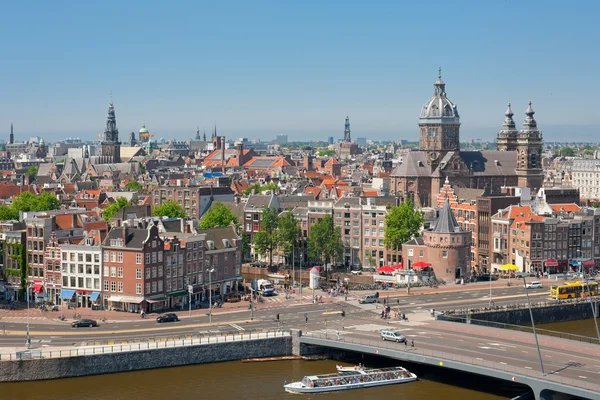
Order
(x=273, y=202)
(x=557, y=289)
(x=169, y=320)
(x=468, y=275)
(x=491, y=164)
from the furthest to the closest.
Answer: (x=491, y=164) < (x=273, y=202) < (x=468, y=275) < (x=557, y=289) < (x=169, y=320)

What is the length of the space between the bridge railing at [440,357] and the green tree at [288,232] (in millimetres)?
50507

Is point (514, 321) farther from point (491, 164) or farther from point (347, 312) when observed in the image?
point (491, 164)

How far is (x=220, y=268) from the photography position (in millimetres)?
108188

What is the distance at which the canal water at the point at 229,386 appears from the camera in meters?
71.0

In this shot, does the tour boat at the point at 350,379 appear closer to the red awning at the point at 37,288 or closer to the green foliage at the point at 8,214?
the red awning at the point at 37,288

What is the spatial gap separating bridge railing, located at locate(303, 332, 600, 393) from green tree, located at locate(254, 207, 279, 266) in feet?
169

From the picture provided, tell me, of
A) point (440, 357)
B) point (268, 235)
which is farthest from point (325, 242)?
point (440, 357)

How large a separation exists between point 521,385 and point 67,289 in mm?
48826

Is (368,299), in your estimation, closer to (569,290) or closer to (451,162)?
(569,290)

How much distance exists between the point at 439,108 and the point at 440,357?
105 meters

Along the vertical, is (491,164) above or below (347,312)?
above

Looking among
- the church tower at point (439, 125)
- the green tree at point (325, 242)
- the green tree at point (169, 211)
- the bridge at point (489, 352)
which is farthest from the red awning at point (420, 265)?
the church tower at point (439, 125)

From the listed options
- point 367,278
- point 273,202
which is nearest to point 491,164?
point 273,202

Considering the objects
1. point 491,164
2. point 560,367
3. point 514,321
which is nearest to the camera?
point 560,367
